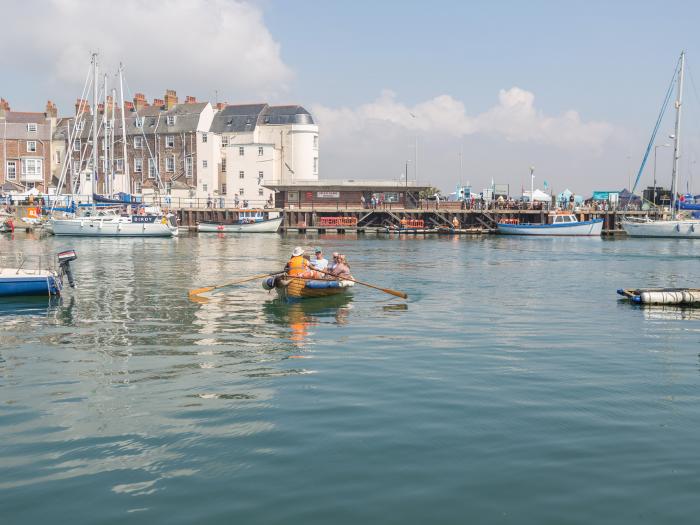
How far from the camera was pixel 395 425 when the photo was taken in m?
12.0

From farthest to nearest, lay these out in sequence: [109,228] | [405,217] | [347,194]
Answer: [347,194] < [405,217] < [109,228]

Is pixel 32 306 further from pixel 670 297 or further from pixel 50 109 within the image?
pixel 50 109

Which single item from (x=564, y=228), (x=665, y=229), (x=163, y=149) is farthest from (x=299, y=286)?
(x=163, y=149)

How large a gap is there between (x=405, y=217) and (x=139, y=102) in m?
45.2

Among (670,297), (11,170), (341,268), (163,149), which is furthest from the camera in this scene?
(11,170)

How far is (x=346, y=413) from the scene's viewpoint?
12711 millimetres

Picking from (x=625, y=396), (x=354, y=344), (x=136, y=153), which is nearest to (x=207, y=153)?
(x=136, y=153)

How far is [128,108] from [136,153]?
7.98 m

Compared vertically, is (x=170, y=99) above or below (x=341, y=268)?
above

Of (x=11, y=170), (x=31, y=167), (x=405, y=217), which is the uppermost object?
(x=31, y=167)

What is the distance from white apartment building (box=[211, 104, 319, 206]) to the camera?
100562 mm

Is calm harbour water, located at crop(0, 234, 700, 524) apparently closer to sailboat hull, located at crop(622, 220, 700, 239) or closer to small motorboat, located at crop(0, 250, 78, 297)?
small motorboat, located at crop(0, 250, 78, 297)

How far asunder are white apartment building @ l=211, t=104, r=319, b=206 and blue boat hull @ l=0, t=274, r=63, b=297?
72.8 metres

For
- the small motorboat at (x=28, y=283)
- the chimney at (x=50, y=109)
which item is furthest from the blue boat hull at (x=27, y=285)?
the chimney at (x=50, y=109)
